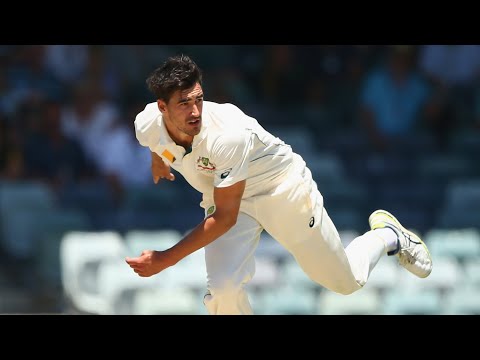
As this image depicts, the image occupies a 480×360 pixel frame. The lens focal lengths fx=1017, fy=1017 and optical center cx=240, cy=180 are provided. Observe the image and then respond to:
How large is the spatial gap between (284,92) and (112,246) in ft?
6.10

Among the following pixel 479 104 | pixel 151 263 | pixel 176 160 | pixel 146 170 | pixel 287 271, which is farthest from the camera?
pixel 479 104

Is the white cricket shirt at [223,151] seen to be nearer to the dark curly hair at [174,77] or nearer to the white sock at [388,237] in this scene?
the dark curly hair at [174,77]

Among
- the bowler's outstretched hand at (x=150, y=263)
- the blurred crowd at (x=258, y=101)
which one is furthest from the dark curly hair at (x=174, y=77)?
the blurred crowd at (x=258, y=101)

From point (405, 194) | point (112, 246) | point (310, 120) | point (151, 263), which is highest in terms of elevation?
point (310, 120)

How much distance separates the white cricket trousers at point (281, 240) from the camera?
4340mm

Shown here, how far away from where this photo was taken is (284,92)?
8.02 metres

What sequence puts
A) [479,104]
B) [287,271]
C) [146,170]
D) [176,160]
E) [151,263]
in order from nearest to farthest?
[151,263]
[176,160]
[287,271]
[146,170]
[479,104]

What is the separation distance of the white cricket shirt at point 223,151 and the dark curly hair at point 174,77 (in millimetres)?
202

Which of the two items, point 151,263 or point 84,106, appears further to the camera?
point 84,106

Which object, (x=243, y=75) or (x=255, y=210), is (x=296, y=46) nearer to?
(x=243, y=75)

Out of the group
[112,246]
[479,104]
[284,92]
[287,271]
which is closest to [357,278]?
[287,271]

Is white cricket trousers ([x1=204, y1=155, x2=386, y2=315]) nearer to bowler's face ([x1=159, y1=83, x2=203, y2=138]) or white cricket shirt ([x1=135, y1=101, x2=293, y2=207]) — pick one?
white cricket shirt ([x1=135, y1=101, x2=293, y2=207])

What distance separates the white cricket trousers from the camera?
4.34m

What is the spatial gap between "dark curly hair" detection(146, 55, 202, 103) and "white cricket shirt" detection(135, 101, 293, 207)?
0.20 metres
